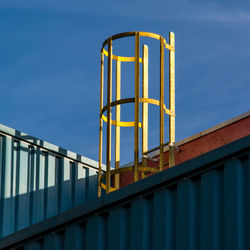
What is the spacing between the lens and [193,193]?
27.2 feet

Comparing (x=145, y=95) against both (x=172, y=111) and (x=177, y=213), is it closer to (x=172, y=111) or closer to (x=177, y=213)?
(x=172, y=111)

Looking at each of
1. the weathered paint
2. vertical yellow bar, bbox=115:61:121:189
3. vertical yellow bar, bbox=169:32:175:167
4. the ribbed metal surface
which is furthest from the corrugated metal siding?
the ribbed metal surface

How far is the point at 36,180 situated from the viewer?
597 inches

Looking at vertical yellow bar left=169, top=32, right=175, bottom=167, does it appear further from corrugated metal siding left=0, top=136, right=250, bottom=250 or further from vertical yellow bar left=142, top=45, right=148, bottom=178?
corrugated metal siding left=0, top=136, right=250, bottom=250

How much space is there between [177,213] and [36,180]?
7.22 m

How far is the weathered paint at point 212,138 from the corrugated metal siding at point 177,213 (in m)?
3.91

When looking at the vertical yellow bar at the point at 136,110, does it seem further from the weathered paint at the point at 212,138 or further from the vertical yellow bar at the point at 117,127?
the vertical yellow bar at the point at 117,127

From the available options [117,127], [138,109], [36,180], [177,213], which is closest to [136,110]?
[138,109]

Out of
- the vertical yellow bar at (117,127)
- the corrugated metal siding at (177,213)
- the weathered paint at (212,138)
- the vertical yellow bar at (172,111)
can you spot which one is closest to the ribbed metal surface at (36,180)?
the vertical yellow bar at (117,127)

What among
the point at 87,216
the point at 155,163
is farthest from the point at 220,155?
the point at 155,163

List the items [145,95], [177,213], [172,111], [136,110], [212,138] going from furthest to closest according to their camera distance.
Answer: [145,95], [212,138], [172,111], [136,110], [177,213]

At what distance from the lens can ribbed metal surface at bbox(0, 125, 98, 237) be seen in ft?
47.3

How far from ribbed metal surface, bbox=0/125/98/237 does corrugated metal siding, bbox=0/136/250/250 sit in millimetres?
4735

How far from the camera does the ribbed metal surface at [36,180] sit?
1442 centimetres
